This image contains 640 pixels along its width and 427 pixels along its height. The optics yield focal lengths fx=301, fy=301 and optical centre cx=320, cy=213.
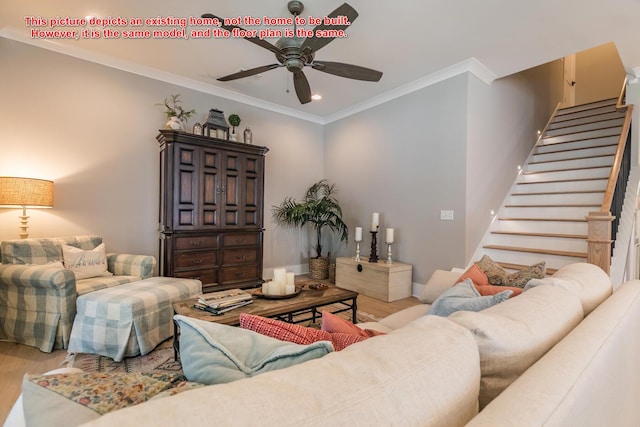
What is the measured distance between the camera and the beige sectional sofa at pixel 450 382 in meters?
0.38

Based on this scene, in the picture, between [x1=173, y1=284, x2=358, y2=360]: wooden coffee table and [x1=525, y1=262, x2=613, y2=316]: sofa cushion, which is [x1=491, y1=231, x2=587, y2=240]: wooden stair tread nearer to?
[x1=525, y1=262, x2=613, y2=316]: sofa cushion

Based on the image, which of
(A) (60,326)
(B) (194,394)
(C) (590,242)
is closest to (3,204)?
(A) (60,326)

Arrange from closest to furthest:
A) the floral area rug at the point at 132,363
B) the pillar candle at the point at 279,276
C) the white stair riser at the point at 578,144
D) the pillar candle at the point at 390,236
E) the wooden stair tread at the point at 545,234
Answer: the floral area rug at the point at 132,363, the pillar candle at the point at 279,276, the wooden stair tread at the point at 545,234, the pillar candle at the point at 390,236, the white stair riser at the point at 578,144

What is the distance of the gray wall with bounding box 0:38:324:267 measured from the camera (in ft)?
9.73

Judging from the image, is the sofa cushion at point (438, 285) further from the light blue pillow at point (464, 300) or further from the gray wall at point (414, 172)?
the gray wall at point (414, 172)

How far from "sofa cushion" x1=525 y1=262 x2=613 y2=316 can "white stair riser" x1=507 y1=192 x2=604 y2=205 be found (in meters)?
3.09

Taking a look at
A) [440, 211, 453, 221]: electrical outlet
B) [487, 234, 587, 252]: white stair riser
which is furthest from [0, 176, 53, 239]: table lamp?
[487, 234, 587, 252]: white stair riser

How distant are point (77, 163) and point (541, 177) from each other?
6.10 meters

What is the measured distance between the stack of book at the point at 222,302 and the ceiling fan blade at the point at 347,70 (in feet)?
6.37

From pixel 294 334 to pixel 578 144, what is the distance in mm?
5926

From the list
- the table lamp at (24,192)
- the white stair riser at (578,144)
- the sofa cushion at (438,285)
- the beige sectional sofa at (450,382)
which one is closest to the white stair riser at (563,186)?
the white stair riser at (578,144)

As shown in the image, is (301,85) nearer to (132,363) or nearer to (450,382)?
(132,363)

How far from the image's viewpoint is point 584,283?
125 centimetres

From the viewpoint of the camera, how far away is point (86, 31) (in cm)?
292
